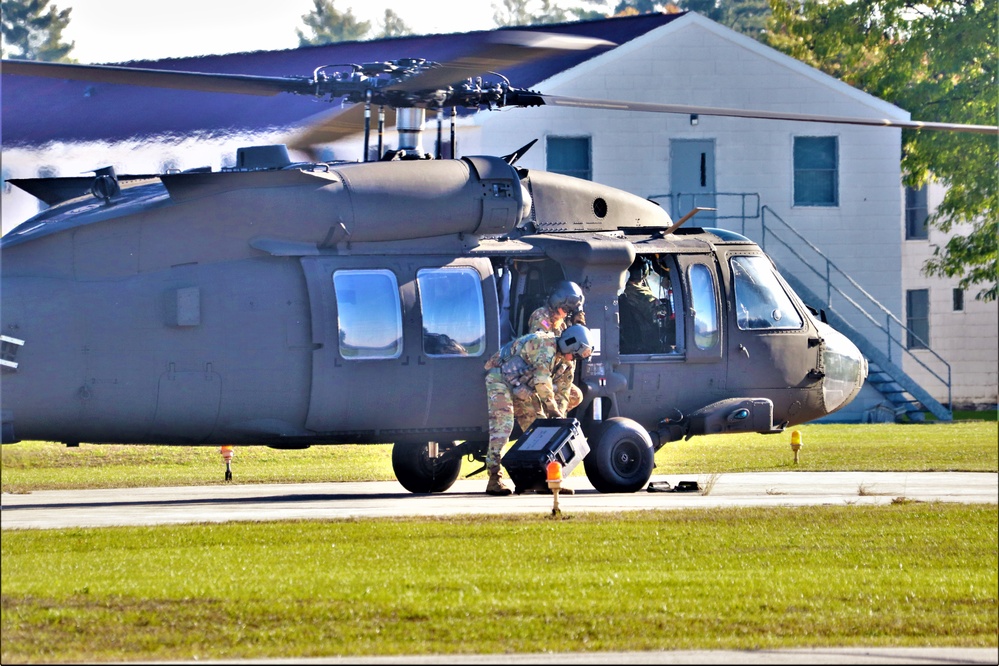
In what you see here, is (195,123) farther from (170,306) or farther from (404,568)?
(404,568)

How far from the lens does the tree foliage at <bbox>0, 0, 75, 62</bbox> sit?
13469 mm

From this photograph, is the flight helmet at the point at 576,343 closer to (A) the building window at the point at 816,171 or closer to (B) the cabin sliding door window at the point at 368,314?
(B) the cabin sliding door window at the point at 368,314

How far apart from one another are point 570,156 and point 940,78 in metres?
10.3

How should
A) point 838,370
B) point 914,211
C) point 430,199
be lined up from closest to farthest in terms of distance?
1. point 430,199
2. point 838,370
3. point 914,211

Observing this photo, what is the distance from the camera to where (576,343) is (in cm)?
1786

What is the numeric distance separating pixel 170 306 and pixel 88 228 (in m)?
1.14

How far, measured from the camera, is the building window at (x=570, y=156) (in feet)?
120

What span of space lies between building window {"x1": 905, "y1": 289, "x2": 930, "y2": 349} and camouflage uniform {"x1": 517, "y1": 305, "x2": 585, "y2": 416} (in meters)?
32.2

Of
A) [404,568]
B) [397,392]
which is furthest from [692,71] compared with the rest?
[404,568]

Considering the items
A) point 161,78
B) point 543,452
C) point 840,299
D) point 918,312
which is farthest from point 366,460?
point 918,312

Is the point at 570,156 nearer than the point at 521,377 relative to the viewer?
No

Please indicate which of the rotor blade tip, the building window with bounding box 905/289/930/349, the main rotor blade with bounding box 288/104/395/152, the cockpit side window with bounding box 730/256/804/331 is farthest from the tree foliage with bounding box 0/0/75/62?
the building window with bounding box 905/289/930/349

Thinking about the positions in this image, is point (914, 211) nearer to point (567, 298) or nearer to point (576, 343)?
point (567, 298)

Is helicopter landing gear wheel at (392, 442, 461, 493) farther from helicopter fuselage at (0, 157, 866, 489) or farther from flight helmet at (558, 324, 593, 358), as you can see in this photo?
flight helmet at (558, 324, 593, 358)
